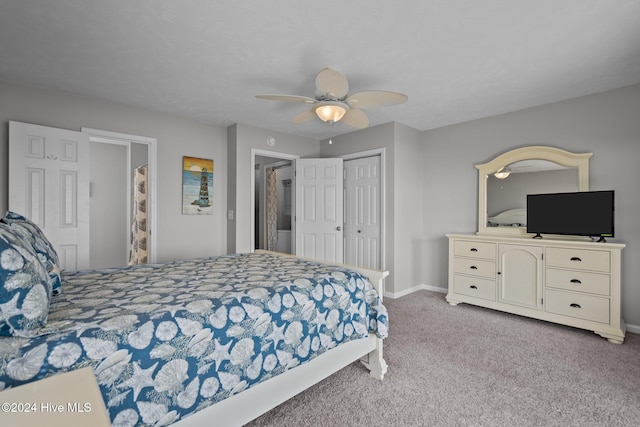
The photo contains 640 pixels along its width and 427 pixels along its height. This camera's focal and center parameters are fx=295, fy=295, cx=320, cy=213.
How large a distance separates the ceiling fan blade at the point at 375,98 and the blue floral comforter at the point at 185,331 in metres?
1.44

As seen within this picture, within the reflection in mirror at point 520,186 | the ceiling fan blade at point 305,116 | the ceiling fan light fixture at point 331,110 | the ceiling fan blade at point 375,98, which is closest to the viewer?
the ceiling fan blade at point 375,98

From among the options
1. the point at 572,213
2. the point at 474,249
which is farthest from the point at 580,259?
the point at 474,249

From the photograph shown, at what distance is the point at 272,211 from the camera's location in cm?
A: 603

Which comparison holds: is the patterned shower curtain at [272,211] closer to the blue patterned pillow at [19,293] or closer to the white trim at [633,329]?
the blue patterned pillow at [19,293]

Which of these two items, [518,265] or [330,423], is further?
[518,265]

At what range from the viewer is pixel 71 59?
2.40m

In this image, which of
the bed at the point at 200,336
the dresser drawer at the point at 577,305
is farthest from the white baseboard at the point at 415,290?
the bed at the point at 200,336

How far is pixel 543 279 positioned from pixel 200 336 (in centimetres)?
337

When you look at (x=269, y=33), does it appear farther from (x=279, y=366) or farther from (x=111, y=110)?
(x=111, y=110)

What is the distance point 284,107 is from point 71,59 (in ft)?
6.34

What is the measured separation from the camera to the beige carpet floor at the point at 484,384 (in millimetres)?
1672

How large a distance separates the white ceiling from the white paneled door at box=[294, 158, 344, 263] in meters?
1.60

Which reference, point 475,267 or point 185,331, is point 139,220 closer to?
point 185,331

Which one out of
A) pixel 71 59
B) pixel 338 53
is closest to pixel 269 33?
pixel 338 53
